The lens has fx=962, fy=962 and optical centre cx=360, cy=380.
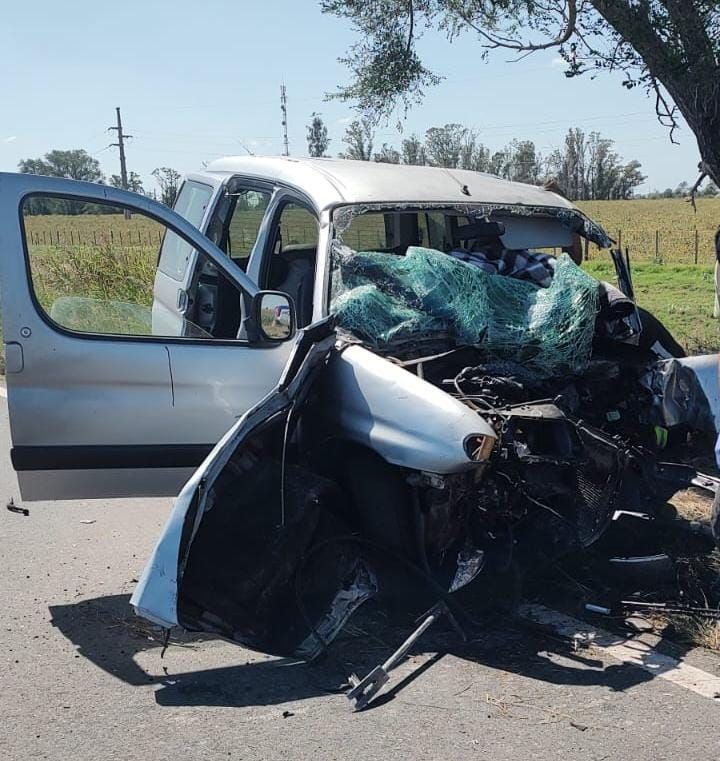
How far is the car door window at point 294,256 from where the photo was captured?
588 centimetres

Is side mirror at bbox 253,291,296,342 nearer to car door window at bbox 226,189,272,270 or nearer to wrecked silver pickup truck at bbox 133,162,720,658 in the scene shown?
wrecked silver pickup truck at bbox 133,162,720,658

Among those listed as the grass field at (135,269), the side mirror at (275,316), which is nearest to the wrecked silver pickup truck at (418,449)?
the side mirror at (275,316)

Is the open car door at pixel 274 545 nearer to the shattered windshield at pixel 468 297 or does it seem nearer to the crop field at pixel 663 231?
the shattered windshield at pixel 468 297

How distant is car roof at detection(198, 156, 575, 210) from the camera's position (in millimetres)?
5531

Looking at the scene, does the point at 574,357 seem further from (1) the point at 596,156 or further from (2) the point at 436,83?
(1) the point at 596,156

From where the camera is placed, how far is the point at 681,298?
53.9 ft

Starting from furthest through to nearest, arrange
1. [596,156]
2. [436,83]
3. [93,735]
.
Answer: [596,156]
[436,83]
[93,735]

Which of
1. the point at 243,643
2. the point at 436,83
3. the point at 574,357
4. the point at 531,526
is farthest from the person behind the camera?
the point at 436,83

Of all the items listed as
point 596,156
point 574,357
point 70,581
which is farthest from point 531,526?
point 596,156

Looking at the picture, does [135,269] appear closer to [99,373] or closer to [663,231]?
[99,373]

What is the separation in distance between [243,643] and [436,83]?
8786 mm

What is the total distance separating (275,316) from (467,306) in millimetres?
1008

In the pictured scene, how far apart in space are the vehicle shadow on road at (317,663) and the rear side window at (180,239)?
2366mm

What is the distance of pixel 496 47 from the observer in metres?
10.3
